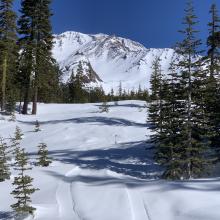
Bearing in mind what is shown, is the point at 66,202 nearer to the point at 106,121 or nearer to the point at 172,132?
the point at 172,132

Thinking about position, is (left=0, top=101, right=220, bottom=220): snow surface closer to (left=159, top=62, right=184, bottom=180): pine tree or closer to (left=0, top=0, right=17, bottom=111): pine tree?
(left=159, top=62, right=184, bottom=180): pine tree

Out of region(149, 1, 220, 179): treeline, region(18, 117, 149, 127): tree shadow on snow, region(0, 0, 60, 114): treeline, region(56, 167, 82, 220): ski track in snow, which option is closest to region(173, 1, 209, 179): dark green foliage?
region(149, 1, 220, 179): treeline

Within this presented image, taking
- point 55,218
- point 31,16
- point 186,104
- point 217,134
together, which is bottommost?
point 55,218

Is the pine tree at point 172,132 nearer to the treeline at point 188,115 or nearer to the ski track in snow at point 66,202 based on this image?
the treeline at point 188,115

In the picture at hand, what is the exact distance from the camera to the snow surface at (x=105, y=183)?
36.2 ft

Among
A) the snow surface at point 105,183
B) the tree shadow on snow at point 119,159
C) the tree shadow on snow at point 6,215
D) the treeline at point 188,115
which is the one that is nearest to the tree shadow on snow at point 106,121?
the snow surface at point 105,183

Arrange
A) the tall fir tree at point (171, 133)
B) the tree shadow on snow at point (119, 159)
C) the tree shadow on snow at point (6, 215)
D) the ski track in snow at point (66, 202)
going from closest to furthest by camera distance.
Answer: the ski track in snow at point (66, 202)
the tree shadow on snow at point (6, 215)
the tall fir tree at point (171, 133)
the tree shadow on snow at point (119, 159)

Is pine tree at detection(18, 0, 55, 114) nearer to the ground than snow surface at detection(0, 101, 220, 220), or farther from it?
farther from it

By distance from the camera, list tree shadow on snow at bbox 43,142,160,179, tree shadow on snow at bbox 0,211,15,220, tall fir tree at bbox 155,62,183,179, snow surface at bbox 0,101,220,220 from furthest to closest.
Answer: tree shadow on snow at bbox 43,142,160,179
tall fir tree at bbox 155,62,183,179
tree shadow on snow at bbox 0,211,15,220
snow surface at bbox 0,101,220,220

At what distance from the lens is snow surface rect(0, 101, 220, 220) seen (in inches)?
434

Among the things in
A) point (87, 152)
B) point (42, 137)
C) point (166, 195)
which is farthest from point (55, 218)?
point (42, 137)

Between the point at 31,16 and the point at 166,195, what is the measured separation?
33782mm

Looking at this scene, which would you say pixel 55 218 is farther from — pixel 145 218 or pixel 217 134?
pixel 217 134

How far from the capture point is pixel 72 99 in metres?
88.9
